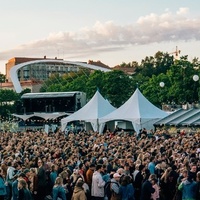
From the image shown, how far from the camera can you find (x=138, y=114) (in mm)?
42031

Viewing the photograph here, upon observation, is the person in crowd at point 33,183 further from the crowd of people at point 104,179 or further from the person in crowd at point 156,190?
the person in crowd at point 156,190

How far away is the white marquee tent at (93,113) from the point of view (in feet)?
151

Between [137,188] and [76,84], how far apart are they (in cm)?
8902

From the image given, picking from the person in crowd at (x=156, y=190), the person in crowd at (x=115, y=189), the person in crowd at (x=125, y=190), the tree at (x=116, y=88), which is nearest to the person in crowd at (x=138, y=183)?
the person in crowd at (x=156, y=190)

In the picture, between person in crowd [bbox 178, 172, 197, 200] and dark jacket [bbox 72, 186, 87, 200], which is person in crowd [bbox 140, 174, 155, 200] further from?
dark jacket [bbox 72, 186, 87, 200]

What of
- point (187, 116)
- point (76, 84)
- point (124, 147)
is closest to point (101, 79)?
point (76, 84)

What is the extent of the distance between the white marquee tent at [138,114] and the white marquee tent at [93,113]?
1213mm

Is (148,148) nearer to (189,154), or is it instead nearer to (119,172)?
(189,154)

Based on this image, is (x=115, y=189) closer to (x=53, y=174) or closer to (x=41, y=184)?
(x=41, y=184)

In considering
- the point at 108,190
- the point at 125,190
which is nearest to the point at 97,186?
the point at 108,190

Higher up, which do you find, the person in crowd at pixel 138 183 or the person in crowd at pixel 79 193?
the person in crowd at pixel 79 193

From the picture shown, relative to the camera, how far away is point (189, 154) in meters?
21.0

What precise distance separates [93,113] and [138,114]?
17.7 ft

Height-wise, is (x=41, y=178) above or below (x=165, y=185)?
above
